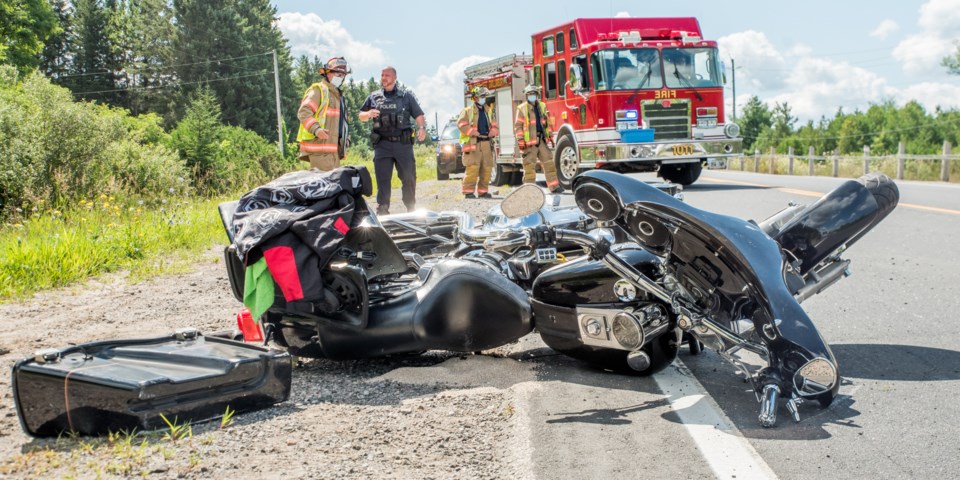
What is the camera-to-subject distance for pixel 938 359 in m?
4.15

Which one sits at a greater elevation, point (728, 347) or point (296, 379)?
point (728, 347)

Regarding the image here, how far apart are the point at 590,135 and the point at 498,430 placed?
520 inches

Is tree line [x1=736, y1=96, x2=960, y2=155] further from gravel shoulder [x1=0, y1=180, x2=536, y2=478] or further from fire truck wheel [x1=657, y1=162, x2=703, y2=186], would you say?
gravel shoulder [x1=0, y1=180, x2=536, y2=478]

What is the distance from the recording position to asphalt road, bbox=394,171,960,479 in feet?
9.59

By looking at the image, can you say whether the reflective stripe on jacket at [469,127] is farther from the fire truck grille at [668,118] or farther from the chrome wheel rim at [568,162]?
the fire truck grille at [668,118]

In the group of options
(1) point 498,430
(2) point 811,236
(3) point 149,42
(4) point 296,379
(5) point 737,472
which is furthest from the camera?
(3) point 149,42

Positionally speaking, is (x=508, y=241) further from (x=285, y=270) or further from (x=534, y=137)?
Answer: (x=534, y=137)

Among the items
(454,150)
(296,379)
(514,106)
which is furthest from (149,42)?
(296,379)

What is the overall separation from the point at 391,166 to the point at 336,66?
77.4 inches

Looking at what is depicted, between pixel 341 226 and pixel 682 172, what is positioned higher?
pixel 341 226

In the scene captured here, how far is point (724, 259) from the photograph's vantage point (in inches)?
136

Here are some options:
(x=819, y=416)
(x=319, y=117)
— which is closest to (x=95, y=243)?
(x=319, y=117)

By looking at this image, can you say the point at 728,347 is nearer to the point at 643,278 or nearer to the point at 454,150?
the point at 643,278

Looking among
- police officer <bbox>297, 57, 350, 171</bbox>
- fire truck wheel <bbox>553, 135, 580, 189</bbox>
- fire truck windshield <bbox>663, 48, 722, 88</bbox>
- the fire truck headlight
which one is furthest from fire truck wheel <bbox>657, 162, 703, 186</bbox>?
police officer <bbox>297, 57, 350, 171</bbox>
